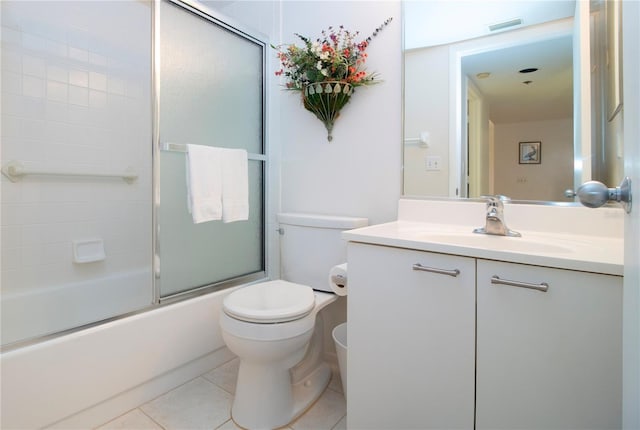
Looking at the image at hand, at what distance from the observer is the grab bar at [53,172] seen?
5.54ft

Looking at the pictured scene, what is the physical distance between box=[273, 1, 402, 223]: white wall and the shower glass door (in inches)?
7.5

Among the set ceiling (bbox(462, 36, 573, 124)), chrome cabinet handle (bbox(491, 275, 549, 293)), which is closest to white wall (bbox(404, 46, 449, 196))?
ceiling (bbox(462, 36, 573, 124))

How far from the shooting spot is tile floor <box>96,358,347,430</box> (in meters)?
1.35

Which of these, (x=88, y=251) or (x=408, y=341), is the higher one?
(x=88, y=251)

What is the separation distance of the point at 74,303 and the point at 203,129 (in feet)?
3.91

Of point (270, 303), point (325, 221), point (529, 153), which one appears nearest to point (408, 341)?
point (270, 303)

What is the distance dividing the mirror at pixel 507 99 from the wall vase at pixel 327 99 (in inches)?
12.4

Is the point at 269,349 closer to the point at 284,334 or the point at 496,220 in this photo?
the point at 284,334

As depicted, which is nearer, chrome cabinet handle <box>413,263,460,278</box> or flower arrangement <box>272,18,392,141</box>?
chrome cabinet handle <box>413,263,460,278</box>

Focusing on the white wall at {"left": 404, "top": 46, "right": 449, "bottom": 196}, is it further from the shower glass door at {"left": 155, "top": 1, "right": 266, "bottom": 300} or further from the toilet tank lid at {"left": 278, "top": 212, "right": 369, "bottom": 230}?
the shower glass door at {"left": 155, "top": 1, "right": 266, "bottom": 300}

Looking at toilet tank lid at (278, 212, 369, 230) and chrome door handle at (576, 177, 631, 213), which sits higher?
chrome door handle at (576, 177, 631, 213)

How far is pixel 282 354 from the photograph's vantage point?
4.28 ft

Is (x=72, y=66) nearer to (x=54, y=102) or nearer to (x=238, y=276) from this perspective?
(x=54, y=102)

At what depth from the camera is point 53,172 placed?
5.98ft
